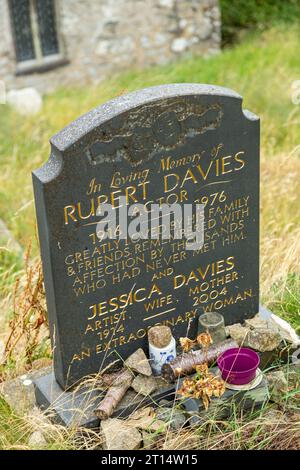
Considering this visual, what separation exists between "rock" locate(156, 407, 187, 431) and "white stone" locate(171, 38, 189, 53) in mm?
9263

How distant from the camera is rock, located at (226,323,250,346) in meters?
4.45

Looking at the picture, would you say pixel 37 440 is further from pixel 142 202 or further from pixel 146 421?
pixel 142 202

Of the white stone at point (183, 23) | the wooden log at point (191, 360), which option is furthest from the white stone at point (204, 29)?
the wooden log at point (191, 360)

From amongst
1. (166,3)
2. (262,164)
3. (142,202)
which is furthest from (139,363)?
(166,3)

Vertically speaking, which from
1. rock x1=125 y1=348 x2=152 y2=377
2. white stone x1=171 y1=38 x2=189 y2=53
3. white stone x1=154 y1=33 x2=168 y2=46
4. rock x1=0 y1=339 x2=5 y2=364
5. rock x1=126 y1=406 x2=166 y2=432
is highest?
rock x1=125 y1=348 x2=152 y2=377

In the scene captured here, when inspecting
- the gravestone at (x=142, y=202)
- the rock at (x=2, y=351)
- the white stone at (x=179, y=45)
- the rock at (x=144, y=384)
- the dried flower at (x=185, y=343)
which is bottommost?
the white stone at (x=179, y=45)

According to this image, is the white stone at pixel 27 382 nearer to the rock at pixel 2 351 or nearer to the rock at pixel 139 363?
the rock at pixel 2 351

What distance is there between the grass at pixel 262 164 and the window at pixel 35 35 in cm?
61

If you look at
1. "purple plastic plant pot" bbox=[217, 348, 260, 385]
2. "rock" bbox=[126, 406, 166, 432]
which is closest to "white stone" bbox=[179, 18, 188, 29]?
"purple plastic plant pot" bbox=[217, 348, 260, 385]

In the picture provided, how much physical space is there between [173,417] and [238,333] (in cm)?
68

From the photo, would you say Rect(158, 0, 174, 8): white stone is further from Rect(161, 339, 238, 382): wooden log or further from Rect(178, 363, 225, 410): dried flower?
Rect(178, 363, 225, 410): dried flower

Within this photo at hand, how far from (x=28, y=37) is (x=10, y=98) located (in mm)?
2196

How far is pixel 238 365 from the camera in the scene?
4.22m

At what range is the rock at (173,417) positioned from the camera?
405 cm
